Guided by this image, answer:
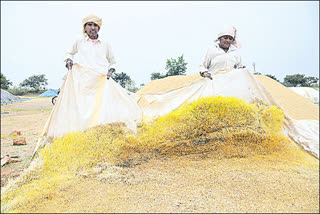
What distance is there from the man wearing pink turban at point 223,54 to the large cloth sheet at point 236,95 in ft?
1.13

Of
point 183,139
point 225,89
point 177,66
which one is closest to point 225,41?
point 225,89

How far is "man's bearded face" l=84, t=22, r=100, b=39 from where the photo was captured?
3.34 metres

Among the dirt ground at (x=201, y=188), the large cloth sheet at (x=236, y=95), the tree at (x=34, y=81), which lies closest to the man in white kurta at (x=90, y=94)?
the large cloth sheet at (x=236, y=95)

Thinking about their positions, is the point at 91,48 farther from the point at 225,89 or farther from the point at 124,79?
the point at 124,79

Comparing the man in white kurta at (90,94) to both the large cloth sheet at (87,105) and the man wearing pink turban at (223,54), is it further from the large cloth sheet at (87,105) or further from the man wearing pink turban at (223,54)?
the man wearing pink turban at (223,54)

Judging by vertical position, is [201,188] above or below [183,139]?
below

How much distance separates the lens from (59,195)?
5.61 feet

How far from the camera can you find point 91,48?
134 inches

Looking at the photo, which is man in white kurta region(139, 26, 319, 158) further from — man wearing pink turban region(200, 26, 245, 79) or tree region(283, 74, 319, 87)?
tree region(283, 74, 319, 87)

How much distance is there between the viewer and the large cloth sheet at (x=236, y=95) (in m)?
2.83

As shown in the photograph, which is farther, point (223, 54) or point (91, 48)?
point (223, 54)

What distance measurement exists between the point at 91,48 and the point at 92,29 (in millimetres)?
290

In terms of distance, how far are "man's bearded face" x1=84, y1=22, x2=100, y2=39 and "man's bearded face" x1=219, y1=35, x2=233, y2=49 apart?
207 cm

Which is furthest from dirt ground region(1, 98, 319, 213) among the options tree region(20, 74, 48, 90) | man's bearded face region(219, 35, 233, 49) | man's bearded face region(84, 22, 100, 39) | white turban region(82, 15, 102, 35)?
tree region(20, 74, 48, 90)
